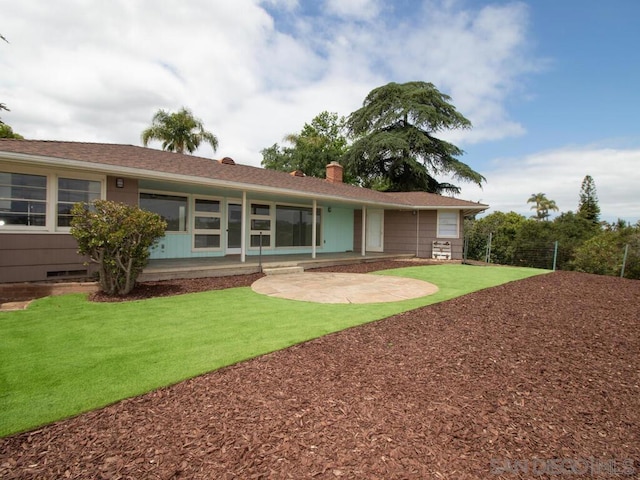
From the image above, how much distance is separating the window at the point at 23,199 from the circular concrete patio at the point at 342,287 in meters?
4.73

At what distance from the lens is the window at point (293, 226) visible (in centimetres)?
1270

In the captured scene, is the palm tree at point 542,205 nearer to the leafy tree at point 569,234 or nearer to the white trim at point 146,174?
the leafy tree at point 569,234

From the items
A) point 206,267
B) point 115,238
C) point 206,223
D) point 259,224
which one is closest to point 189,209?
point 206,223

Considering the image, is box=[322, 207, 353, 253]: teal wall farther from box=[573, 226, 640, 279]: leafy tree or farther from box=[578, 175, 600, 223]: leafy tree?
box=[578, 175, 600, 223]: leafy tree

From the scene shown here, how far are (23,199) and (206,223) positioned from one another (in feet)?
15.5

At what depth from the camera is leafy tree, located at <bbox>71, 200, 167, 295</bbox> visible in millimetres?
5906

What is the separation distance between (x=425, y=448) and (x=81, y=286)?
7277mm

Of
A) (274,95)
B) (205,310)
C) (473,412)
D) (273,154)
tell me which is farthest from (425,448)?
(273,154)

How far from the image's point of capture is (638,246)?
13.5 meters

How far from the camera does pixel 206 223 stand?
10.7 meters

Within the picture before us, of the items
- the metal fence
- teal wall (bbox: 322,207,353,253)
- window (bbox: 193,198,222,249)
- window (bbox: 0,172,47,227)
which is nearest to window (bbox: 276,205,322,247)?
teal wall (bbox: 322,207,353,253)

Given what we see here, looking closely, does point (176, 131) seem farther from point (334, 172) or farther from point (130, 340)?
point (130, 340)

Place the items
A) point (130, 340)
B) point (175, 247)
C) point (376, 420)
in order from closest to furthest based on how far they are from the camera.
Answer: point (376, 420)
point (130, 340)
point (175, 247)

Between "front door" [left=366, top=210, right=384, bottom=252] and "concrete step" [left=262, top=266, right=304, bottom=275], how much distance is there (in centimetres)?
679
